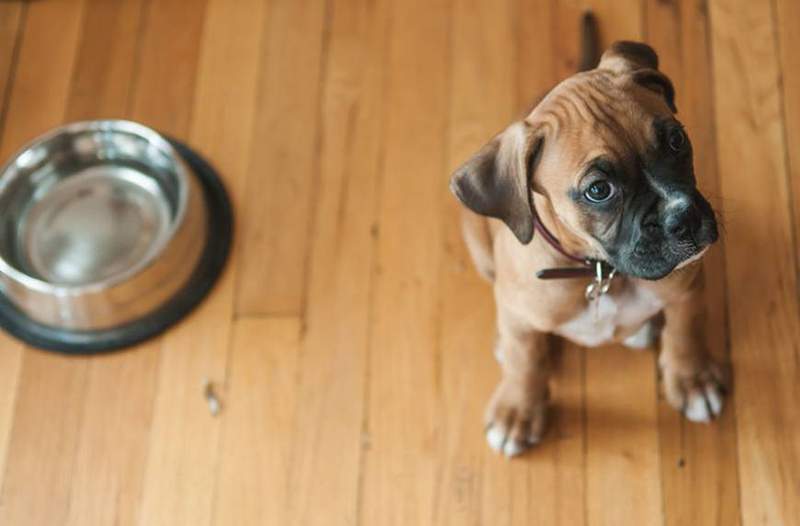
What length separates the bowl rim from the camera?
265 cm

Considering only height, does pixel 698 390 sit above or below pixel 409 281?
below

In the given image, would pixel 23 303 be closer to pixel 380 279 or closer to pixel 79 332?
pixel 79 332

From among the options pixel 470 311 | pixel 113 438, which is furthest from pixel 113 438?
pixel 470 311

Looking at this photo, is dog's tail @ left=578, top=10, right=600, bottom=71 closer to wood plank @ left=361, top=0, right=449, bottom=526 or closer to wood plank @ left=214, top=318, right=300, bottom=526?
wood plank @ left=361, top=0, right=449, bottom=526

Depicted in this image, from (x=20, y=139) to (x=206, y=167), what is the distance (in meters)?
0.60

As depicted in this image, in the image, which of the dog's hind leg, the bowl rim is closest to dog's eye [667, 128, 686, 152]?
the dog's hind leg

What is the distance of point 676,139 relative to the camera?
1914 mm

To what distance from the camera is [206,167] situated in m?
2.99

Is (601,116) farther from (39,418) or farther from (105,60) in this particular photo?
(105,60)

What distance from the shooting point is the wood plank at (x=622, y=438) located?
97.3 inches

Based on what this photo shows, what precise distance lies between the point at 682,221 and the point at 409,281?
1059 mm

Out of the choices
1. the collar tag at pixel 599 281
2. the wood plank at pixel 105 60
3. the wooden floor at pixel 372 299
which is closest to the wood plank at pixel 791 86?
the wooden floor at pixel 372 299

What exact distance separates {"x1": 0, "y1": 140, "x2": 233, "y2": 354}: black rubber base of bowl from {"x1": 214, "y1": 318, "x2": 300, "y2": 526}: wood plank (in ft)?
0.52

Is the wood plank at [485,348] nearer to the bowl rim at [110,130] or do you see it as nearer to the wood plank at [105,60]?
the bowl rim at [110,130]
